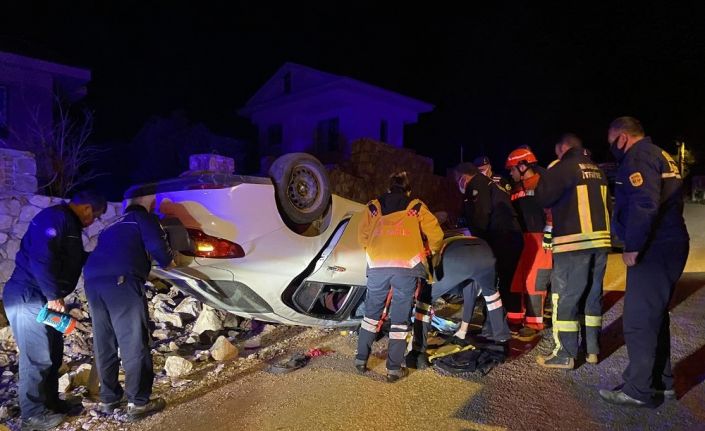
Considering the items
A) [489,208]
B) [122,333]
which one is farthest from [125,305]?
[489,208]

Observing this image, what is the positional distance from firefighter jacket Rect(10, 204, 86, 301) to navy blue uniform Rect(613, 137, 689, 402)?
12.7ft

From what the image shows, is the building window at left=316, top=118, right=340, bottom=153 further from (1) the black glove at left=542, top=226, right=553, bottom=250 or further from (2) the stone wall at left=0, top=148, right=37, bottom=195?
(1) the black glove at left=542, top=226, right=553, bottom=250

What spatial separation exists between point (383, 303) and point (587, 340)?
5.42ft

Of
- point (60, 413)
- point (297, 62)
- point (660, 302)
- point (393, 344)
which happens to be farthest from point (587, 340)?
point (297, 62)

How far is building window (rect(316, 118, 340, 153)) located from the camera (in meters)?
20.2

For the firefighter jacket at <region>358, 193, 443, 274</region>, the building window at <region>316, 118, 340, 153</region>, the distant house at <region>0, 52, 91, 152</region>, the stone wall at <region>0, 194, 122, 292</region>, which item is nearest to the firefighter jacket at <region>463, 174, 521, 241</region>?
the firefighter jacket at <region>358, 193, 443, 274</region>

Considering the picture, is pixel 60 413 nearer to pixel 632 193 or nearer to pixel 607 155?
pixel 632 193

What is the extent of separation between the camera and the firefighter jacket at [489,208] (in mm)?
5320

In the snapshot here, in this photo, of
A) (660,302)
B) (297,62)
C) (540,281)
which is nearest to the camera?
(660,302)

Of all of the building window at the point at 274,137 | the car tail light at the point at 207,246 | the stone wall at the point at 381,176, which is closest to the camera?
the car tail light at the point at 207,246

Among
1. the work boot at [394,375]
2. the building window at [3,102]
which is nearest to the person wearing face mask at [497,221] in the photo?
the work boot at [394,375]

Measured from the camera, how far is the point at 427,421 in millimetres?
3377

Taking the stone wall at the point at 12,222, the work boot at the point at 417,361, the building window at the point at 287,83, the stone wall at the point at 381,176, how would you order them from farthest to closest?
the building window at the point at 287,83, the stone wall at the point at 381,176, the stone wall at the point at 12,222, the work boot at the point at 417,361

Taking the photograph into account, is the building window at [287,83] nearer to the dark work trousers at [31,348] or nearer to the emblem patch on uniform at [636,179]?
the dark work trousers at [31,348]
